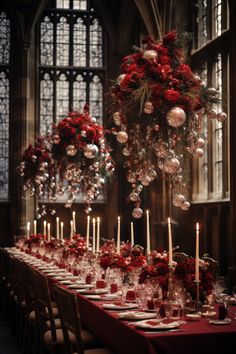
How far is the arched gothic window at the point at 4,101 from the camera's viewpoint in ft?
58.4

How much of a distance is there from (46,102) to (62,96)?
0.45m

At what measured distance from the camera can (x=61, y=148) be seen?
39.3ft

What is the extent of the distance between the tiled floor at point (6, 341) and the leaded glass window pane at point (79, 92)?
28.6 ft

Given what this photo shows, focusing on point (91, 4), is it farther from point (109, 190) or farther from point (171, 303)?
point (171, 303)

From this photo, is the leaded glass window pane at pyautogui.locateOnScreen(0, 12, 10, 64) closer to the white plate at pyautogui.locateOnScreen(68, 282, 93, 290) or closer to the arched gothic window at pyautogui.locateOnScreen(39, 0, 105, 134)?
the arched gothic window at pyautogui.locateOnScreen(39, 0, 105, 134)

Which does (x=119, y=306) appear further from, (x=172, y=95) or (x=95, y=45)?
(x=95, y=45)

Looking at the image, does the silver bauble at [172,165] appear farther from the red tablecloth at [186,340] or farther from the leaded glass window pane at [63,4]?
the leaded glass window pane at [63,4]

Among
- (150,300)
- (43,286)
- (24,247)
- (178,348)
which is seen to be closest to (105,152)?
(24,247)

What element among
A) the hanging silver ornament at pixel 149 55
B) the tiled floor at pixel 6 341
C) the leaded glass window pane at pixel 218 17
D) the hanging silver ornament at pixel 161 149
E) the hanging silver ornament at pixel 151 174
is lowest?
the tiled floor at pixel 6 341

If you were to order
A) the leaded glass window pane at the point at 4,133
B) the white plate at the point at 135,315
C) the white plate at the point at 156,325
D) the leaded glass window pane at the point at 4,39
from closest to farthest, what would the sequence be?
the white plate at the point at 156,325
the white plate at the point at 135,315
the leaded glass window pane at the point at 4,133
the leaded glass window pane at the point at 4,39

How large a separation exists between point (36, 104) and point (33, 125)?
0.57m

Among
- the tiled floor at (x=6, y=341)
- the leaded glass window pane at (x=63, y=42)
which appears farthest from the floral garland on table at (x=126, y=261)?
the leaded glass window pane at (x=63, y=42)

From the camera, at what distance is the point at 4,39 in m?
18.2

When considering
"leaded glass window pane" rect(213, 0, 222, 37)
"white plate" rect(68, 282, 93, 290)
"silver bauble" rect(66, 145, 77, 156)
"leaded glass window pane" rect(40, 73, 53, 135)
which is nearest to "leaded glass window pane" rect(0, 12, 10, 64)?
"leaded glass window pane" rect(40, 73, 53, 135)
